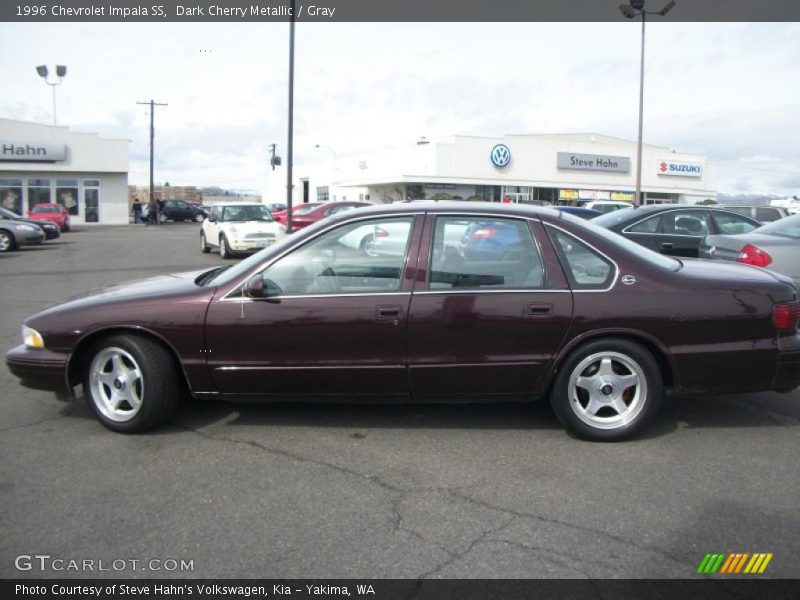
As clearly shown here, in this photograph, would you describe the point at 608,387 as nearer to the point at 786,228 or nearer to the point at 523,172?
the point at 786,228

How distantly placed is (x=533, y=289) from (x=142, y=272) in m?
11.5

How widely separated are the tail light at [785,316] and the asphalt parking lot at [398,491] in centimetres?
73

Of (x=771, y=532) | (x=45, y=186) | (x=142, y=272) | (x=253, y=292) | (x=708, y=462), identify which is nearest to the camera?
(x=771, y=532)

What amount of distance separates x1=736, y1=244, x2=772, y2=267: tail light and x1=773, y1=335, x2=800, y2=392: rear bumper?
3.11 m

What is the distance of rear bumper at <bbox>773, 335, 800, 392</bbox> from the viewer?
13.3 feet

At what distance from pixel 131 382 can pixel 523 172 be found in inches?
1701

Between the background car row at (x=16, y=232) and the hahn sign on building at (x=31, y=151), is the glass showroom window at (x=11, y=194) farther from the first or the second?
the background car row at (x=16, y=232)

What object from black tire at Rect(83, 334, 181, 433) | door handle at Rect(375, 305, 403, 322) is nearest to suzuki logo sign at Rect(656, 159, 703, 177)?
door handle at Rect(375, 305, 403, 322)

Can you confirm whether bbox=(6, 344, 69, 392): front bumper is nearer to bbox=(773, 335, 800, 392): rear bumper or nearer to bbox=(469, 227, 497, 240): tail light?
bbox=(469, 227, 497, 240): tail light

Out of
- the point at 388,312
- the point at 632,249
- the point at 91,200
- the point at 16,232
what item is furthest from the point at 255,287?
the point at 91,200

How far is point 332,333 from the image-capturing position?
4020mm

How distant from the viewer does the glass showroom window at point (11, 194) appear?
37.7 metres

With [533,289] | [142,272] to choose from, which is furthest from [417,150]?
[533,289]

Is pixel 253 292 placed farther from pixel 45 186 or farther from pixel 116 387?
pixel 45 186
